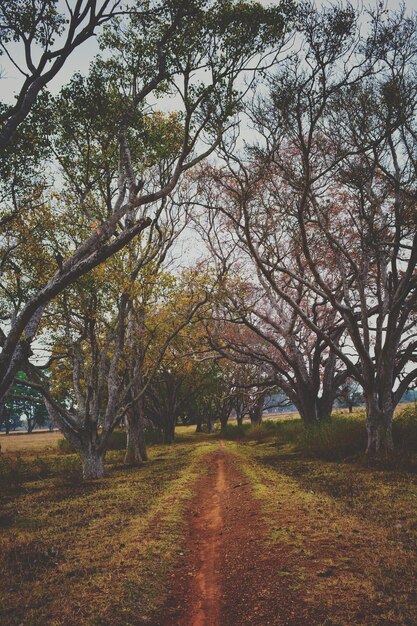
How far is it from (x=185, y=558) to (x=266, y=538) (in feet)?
4.47

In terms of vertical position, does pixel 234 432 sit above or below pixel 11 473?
below

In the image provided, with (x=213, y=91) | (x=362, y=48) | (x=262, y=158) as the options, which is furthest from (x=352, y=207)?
(x=213, y=91)

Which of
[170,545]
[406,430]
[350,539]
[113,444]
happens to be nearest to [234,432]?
[113,444]

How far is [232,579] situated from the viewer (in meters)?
4.87

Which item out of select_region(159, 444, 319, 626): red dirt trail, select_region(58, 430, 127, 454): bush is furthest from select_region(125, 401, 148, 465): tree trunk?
select_region(159, 444, 319, 626): red dirt trail

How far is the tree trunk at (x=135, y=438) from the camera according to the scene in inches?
762

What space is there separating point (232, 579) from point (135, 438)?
15.7 m

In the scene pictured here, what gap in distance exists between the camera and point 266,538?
6078 mm

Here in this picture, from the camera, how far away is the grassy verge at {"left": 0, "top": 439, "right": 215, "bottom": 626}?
410 centimetres

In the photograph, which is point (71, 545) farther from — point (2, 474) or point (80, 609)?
point (2, 474)

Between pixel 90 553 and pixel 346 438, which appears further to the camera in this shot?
pixel 346 438

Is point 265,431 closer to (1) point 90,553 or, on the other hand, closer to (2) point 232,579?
(1) point 90,553

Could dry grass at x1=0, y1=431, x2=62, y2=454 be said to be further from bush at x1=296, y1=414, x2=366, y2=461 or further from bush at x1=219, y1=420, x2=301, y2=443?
bush at x1=296, y1=414, x2=366, y2=461

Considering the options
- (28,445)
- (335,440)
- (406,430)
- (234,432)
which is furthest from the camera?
(28,445)
